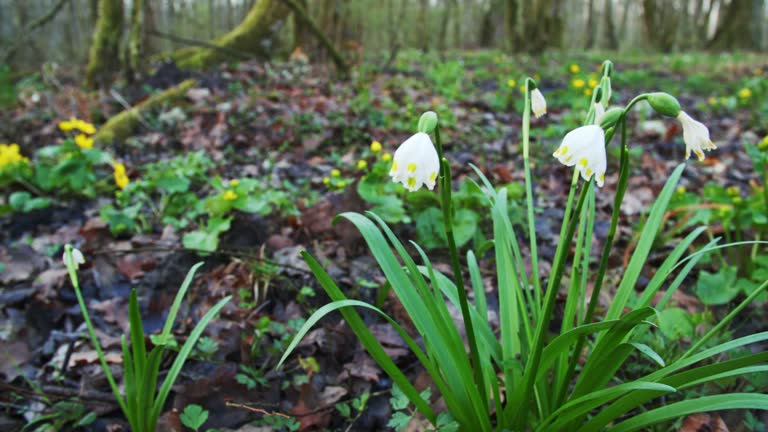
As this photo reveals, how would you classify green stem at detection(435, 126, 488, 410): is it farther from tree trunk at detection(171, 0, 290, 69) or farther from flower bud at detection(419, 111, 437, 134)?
tree trunk at detection(171, 0, 290, 69)

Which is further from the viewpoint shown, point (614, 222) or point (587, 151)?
point (614, 222)

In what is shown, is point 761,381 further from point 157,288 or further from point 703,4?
point 703,4

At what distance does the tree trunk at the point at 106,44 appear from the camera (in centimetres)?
449

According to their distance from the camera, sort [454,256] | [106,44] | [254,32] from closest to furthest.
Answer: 1. [454,256]
2. [106,44]
3. [254,32]

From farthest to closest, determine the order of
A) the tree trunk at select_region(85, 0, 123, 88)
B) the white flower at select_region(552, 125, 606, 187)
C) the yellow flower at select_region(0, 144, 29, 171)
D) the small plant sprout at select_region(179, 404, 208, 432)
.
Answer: the tree trunk at select_region(85, 0, 123, 88), the yellow flower at select_region(0, 144, 29, 171), the small plant sprout at select_region(179, 404, 208, 432), the white flower at select_region(552, 125, 606, 187)

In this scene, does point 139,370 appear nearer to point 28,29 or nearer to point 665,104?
point 665,104

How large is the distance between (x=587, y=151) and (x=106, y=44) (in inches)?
207

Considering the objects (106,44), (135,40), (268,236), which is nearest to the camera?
(268,236)

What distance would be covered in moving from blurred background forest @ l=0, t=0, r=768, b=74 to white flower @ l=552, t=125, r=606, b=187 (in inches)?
163

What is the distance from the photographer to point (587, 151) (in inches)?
31.7

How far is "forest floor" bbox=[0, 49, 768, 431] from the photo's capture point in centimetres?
148

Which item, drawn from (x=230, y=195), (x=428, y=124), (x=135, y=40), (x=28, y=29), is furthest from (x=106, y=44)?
(x=428, y=124)

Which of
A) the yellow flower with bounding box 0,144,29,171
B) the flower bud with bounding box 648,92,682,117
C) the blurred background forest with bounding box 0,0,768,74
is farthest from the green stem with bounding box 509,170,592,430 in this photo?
the blurred background forest with bounding box 0,0,768,74

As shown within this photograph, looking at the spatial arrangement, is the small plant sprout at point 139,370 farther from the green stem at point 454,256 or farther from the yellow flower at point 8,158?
the yellow flower at point 8,158
